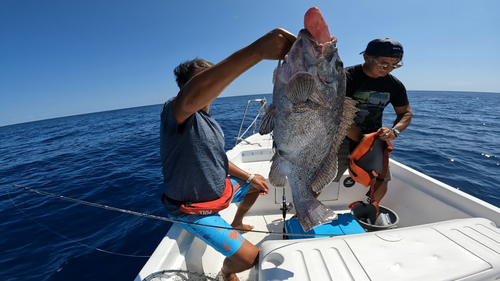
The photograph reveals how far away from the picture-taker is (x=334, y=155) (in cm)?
174

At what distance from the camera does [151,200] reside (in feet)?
18.2

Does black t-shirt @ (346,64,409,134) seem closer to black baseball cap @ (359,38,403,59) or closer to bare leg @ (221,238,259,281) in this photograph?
black baseball cap @ (359,38,403,59)

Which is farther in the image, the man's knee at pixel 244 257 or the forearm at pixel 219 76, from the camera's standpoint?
the man's knee at pixel 244 257

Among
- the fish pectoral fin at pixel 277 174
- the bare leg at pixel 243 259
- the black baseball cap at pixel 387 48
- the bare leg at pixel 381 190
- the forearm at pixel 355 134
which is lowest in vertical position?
the bare leg at pixel 243 259

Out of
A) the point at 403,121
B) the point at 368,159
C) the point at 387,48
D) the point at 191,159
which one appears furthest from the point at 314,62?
the point at 403,121

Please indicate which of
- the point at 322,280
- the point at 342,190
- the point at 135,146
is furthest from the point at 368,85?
the point at 135,146

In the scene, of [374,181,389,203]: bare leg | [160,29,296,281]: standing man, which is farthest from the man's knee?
[374,181,389,203]: bare leg

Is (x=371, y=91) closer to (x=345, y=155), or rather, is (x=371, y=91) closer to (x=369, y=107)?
(x=369, y=107)

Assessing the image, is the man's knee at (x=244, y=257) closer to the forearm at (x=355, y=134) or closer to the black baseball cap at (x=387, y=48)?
the forearm at (x=355, y=134)

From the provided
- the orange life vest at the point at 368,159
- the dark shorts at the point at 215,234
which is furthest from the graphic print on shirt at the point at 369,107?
the dark shorts at the point at 215,234

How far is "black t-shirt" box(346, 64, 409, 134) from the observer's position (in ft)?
9.53

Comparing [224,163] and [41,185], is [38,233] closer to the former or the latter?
[41,185]

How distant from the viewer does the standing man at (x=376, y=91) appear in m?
2.59

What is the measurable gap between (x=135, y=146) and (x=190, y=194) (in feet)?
37.8
